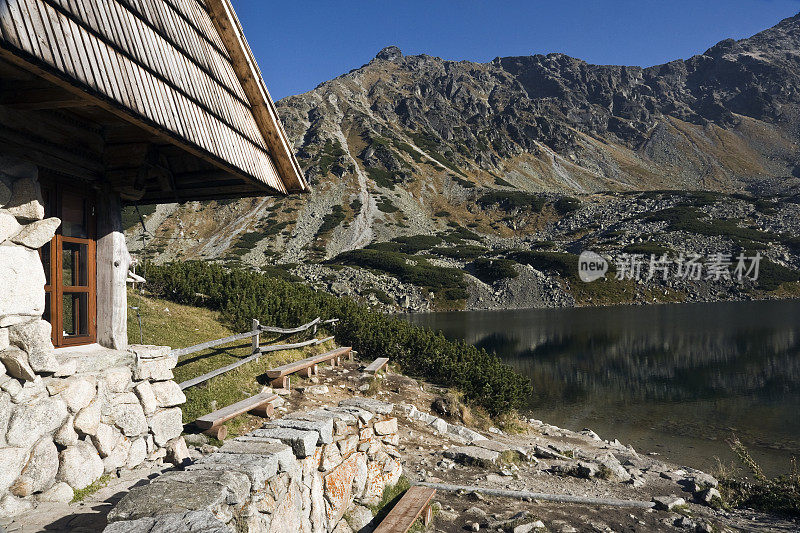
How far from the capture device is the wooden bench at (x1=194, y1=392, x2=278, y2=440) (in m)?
7.76

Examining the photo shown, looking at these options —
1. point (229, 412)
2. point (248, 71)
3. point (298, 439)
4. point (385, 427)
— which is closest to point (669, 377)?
point (385, 427)

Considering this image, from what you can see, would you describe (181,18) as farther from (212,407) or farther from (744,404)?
(744,404)

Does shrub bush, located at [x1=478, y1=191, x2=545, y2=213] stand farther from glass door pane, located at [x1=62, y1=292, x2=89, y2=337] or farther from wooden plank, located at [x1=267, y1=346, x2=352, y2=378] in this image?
glass door pane, located at [x1=62, y1=292, x2=89, y2=337]

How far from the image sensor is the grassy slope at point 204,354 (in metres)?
9.30

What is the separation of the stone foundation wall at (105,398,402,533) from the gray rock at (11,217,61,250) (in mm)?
2521

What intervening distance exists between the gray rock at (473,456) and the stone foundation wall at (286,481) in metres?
2.47

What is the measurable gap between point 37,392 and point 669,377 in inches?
1065

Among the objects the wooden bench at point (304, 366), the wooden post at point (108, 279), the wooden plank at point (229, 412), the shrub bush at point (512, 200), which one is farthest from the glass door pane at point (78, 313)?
the shrub bush at point (512, 200)

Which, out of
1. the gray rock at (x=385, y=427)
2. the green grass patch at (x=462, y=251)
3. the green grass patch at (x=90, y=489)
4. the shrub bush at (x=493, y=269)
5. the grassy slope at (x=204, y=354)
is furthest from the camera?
the green grass patch at (x=462, y=251)

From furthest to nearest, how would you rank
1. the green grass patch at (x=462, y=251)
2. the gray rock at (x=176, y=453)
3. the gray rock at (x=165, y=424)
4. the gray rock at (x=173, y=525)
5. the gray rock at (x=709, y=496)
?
the green grass patch at (x=462, y=251), the gray rock at (x=709, y=496), the gray rock at (x=176, y=453), the gray rock at (x=165, y=424), the gray rock at (x=173, y=525)

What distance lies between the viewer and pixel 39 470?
4.53 metres

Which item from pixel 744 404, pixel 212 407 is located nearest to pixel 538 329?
pixel 744 404

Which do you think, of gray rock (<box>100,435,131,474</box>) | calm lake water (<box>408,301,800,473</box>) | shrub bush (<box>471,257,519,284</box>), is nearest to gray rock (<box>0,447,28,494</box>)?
gray rock (<box>100,435,131,474</box>)

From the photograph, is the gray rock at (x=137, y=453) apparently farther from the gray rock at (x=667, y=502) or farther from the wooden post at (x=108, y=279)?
the gray rock at (x=667, y=502)
